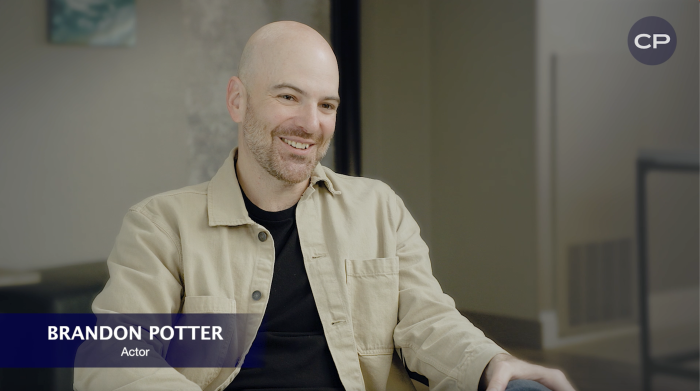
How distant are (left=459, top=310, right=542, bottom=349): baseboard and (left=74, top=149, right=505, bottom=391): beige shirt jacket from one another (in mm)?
973

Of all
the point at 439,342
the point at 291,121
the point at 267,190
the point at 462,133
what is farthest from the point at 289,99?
the point at 462,133

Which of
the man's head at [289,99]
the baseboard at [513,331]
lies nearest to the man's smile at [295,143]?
the man's head at [289,99]

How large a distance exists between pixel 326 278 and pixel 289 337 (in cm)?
13

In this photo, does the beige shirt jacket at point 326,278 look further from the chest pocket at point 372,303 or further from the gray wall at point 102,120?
the gray wall at point 102,120

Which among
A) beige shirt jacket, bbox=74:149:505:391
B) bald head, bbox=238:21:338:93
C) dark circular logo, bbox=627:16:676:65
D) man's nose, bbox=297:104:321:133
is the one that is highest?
dark circular logo, bbox=627:16:676:65

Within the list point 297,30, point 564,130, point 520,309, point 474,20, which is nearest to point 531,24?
point 474,20

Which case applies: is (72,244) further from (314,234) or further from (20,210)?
(314,234)

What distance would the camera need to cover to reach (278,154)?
3.68 feet

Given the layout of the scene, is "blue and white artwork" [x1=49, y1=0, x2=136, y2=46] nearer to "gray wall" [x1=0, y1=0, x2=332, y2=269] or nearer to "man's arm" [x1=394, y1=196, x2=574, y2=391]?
"gray wall" [x1=0, y1=0, x2=332, y2=269]

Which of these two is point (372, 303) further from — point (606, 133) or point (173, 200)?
point (606, 133)

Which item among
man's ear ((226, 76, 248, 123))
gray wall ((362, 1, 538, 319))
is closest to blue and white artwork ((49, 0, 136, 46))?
man's ear ((226, 76, 248, 123))

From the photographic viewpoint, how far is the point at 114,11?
1646 mm

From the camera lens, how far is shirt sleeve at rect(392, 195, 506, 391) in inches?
38.6

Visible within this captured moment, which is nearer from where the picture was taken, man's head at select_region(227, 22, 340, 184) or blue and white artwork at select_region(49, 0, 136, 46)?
man's head at select_region(227, 22, 340, 184)
